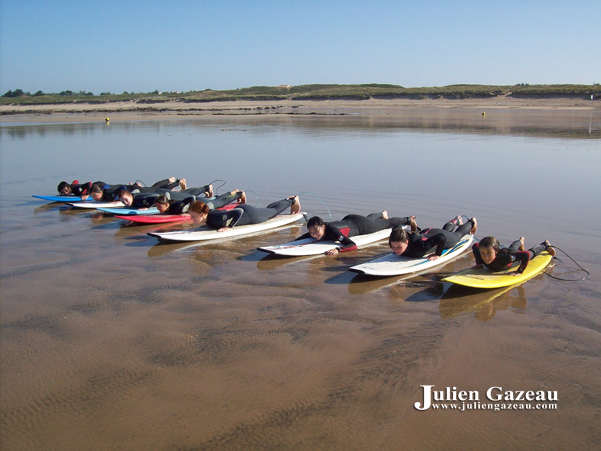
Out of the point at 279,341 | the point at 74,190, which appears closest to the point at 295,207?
the point at 279,341

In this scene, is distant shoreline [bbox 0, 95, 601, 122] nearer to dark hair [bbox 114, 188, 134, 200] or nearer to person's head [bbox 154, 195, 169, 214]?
dark hair [bbox 114, 188, 134, 200]

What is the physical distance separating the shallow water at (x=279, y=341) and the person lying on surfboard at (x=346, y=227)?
0.27m

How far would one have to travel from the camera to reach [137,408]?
4.30 meters

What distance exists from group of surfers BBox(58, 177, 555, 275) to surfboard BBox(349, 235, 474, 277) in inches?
4.7

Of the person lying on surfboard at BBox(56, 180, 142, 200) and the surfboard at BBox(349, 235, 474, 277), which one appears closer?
the surfboard at BBox(349, 235, 474, 277)

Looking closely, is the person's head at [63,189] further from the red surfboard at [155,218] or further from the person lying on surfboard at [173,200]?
the red surfboard at [155,218]

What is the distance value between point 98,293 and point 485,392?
17.3ft

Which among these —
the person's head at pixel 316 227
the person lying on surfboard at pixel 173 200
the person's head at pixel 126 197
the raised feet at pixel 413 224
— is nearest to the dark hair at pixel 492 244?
the raised feet at pixel 413 224

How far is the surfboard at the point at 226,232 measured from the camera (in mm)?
9289

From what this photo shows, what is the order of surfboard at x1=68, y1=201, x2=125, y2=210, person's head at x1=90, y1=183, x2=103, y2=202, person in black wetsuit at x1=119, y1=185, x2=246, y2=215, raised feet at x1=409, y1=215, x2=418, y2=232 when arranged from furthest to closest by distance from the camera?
1. person's head at x1=90, y1=183, x2=103, y2=202
2. surfboard at x1=68, y1=201, x2=125, y2=210
3. person in black wetsuit at x1=119, y1=185, x2=246, y2=215
4. raised feet at x1=409, y1=215, x2=418, y2=232

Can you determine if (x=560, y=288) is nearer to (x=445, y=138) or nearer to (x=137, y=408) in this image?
(x=137, y=408)

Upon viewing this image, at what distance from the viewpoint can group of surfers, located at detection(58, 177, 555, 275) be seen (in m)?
7.07

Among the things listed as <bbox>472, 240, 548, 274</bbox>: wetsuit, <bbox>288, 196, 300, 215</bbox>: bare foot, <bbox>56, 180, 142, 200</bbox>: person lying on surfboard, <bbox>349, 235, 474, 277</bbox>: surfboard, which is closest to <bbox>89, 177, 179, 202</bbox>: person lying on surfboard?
<bbox>56, 180, 142, 200</bbox>: person lying on surfboard

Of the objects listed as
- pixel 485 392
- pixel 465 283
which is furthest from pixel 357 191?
pixel 485 392
